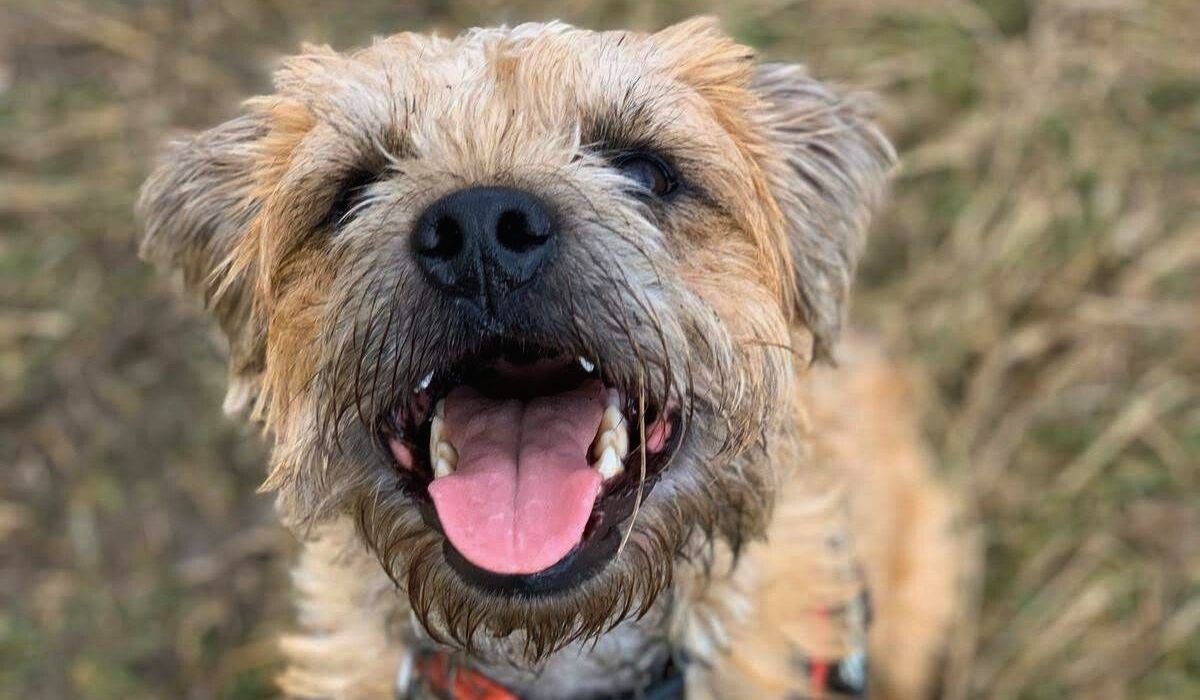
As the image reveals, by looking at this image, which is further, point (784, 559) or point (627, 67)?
point (784, 559)

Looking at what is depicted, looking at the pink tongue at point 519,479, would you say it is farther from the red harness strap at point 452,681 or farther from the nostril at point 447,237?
the red harness strap at point 452,681

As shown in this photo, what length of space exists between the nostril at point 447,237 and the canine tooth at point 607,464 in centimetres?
50

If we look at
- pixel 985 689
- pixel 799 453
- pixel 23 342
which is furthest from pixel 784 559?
pixel 23 342

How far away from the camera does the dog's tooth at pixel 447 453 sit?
2.34 metres

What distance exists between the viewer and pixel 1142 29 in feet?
17.4

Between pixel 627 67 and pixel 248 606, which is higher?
Answer: pixel 627 67

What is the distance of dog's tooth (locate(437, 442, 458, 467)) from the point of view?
92.1 inches

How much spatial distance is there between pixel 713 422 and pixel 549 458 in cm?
35

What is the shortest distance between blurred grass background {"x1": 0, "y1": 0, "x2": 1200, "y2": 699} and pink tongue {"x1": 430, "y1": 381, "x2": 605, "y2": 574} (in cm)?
231

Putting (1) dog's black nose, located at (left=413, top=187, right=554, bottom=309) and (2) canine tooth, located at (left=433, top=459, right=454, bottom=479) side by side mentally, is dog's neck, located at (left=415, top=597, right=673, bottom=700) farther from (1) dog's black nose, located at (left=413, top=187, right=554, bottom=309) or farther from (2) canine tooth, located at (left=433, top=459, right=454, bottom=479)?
(1) dog's black nose, located at (left=413, top=187, right=554, bottom=309)

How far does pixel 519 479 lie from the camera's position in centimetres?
231

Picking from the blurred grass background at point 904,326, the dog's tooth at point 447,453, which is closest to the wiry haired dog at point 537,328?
the dog's tooth at point 447,453

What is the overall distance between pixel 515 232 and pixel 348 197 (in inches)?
21.7

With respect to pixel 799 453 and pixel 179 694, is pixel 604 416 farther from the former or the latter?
pixel 179 694
